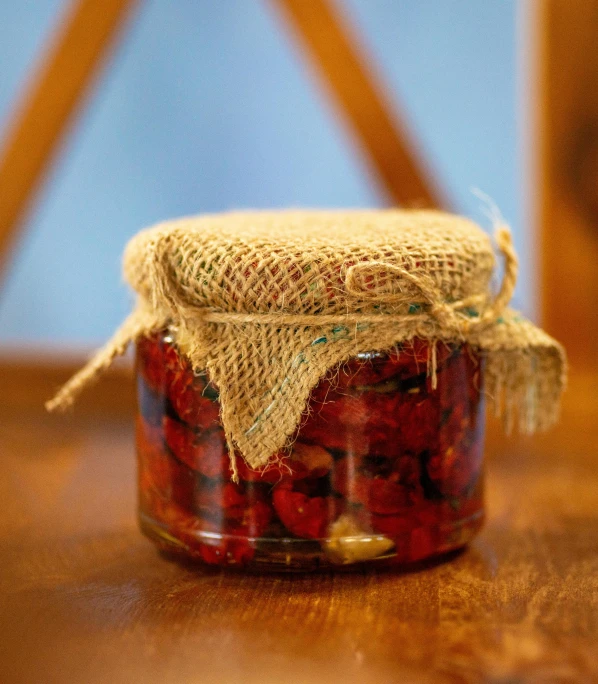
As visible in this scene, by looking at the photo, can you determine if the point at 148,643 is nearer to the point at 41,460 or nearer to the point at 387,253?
the point at 387,253

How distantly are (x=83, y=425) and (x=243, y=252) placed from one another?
1.62 ft

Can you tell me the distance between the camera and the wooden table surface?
0.37 metres

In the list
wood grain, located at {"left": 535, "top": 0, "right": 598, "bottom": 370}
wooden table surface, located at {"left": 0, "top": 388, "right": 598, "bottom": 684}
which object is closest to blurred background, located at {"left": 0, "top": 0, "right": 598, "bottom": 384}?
wood grain, located at {"left": 535, "top": 0, "right": 598, "bottom": 370}

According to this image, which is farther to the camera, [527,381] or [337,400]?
[527,381]

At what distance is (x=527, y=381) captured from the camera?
540 millimetres

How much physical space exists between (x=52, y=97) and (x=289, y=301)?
2.11ft

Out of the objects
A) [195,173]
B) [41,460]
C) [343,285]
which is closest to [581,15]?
[195,173]

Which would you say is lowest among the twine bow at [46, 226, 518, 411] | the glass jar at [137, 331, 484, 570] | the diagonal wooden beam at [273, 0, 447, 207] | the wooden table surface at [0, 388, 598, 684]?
the wooden table surface at [0, 388, 598, 684]

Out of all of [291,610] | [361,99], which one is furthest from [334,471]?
[361,99]

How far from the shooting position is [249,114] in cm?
101

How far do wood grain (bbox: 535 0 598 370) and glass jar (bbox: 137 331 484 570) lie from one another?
469 millimetres

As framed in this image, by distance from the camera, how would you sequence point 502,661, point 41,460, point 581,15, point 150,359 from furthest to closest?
point 581,15, point 41,460, point 150,359, point 502,661

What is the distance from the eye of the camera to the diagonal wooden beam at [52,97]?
92 centimetres

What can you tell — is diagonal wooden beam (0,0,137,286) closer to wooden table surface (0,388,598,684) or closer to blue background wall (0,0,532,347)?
blue background wall (0,0,532,347)
